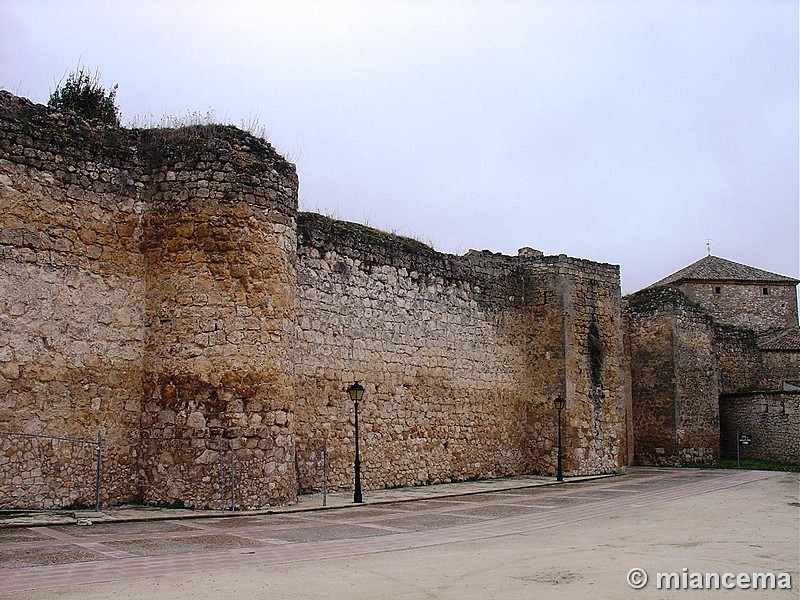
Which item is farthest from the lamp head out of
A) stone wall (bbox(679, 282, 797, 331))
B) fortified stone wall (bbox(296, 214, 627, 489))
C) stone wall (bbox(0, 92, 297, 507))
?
stone wall (bbox(679, 282, 797, 331))

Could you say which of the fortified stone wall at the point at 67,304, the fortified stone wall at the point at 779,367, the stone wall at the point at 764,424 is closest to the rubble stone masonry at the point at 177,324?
the fortified stone wall at the point at 67,304

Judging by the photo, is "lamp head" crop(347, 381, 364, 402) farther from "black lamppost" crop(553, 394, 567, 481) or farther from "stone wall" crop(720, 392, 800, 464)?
"stone wall" crop(720, 392, 800, 464)

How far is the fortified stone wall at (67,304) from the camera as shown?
12.1 m

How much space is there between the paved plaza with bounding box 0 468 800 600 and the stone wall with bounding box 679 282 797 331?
79.9ft

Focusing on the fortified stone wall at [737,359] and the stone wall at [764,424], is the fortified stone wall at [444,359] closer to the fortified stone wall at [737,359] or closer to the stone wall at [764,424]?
the stone wall at [764,424]

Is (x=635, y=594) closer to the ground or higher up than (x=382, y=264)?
closer to the ground

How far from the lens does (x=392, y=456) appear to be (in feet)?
59.9

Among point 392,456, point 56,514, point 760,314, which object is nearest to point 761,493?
point 392,456

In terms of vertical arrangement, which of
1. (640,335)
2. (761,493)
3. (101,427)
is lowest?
(761,493)

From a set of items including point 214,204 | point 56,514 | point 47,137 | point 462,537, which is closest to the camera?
point 462,537

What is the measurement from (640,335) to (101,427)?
21.0 metres

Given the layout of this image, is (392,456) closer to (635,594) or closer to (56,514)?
(56,514)

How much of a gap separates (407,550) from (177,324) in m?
5.84

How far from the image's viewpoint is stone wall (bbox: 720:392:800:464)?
27602 millimetres
